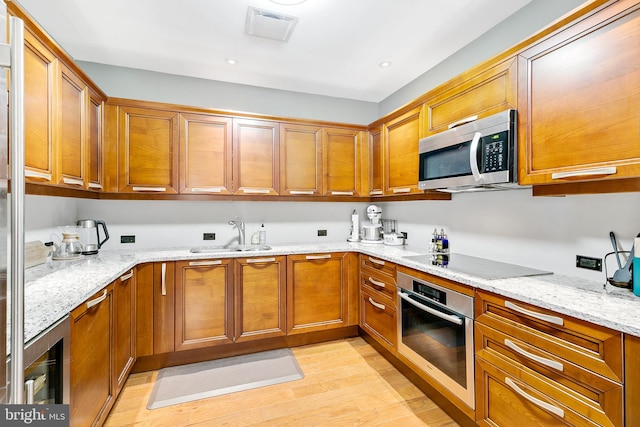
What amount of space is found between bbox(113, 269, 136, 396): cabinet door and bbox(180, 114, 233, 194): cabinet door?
3.08ft

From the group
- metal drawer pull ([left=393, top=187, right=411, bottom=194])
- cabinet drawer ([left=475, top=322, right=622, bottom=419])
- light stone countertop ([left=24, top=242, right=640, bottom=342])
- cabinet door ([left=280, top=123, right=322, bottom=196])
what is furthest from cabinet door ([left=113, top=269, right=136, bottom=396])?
metal drawer pull ([left=393, top=187, right=411, bottom=194])

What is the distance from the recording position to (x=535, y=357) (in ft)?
4.36

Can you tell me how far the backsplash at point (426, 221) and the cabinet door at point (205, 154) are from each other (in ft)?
1.14

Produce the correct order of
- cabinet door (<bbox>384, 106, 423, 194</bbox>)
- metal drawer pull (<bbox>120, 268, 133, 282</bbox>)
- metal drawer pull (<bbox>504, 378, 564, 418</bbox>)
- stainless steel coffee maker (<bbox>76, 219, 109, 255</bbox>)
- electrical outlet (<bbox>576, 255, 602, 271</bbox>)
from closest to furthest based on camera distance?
1. metal drawer pull (<bbox>504, 378, 564, 418</bbox>)
2. electrical outlet (<bbox>576, 255, 602, 271</bbox>)
3. metal drawer pull (<bbox>120, 268, 133, 282</bbox>)
4. stainless steel coffee maker (<bbox>76, 219, 109, 255</bbox>)
5. cabinet door (<bbox>384, 106, 423, 194</bbox>)

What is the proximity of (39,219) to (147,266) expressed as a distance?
78 cm

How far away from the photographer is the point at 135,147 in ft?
8.49

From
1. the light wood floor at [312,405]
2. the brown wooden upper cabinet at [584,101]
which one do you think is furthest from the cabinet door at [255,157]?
the brown wooden upper cabinet at [584,101]

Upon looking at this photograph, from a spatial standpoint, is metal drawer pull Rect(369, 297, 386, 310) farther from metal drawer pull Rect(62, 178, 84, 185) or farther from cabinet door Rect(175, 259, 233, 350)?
metal drawer pull Rect(62, 178, 84, 185)

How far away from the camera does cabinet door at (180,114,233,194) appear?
8.84 feet

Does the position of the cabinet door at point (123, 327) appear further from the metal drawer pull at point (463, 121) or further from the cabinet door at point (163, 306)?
the metal drawer pull at point (463, 121)

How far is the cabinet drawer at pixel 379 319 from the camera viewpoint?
239 centimetres

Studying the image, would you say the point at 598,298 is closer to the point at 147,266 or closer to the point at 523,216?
the point at 523,216

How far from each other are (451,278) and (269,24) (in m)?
2.11

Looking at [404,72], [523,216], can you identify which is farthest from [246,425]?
[404,72]
